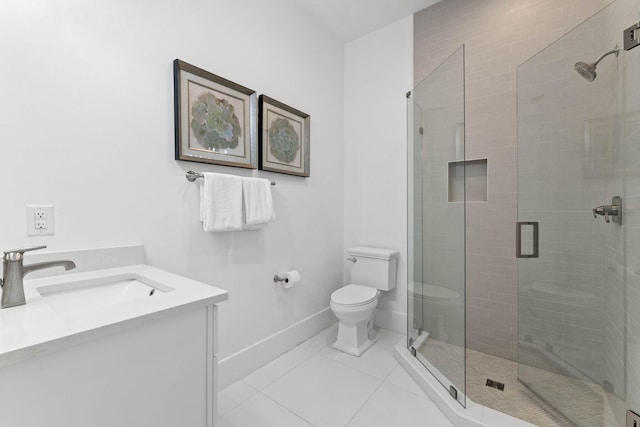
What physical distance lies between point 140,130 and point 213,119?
16.0 inches

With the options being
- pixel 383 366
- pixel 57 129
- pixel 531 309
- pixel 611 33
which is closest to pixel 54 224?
pixel 57 129

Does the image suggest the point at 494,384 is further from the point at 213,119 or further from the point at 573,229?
the point at 213,119

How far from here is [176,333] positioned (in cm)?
85

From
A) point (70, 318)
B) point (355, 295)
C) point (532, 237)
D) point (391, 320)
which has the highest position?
point (532, 237)

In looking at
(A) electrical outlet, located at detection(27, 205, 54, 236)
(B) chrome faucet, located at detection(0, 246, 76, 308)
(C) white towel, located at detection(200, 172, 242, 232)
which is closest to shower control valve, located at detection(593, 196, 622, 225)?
(C) white towel, located at detection(200, 172, 242, 232)

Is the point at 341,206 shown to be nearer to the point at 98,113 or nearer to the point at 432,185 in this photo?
the point at 432,185

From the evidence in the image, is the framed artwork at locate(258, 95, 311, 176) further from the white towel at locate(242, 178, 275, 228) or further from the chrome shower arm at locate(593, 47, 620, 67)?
the chrome shower arm at locate(593, 47, 620, 67)

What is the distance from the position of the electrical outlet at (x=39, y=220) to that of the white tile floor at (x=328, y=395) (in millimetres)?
1200

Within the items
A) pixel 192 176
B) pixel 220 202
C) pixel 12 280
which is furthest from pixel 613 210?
pixel 12 280

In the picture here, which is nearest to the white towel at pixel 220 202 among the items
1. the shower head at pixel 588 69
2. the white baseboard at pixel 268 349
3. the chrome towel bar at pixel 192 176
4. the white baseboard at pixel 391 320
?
the chrome towel bar at pixel 192 176

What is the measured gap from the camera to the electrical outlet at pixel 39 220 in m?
1.14

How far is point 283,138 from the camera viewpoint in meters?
2.19

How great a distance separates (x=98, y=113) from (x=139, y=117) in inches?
6.5

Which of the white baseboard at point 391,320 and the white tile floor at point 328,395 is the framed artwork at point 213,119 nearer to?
the white tile floor at point 328,395
